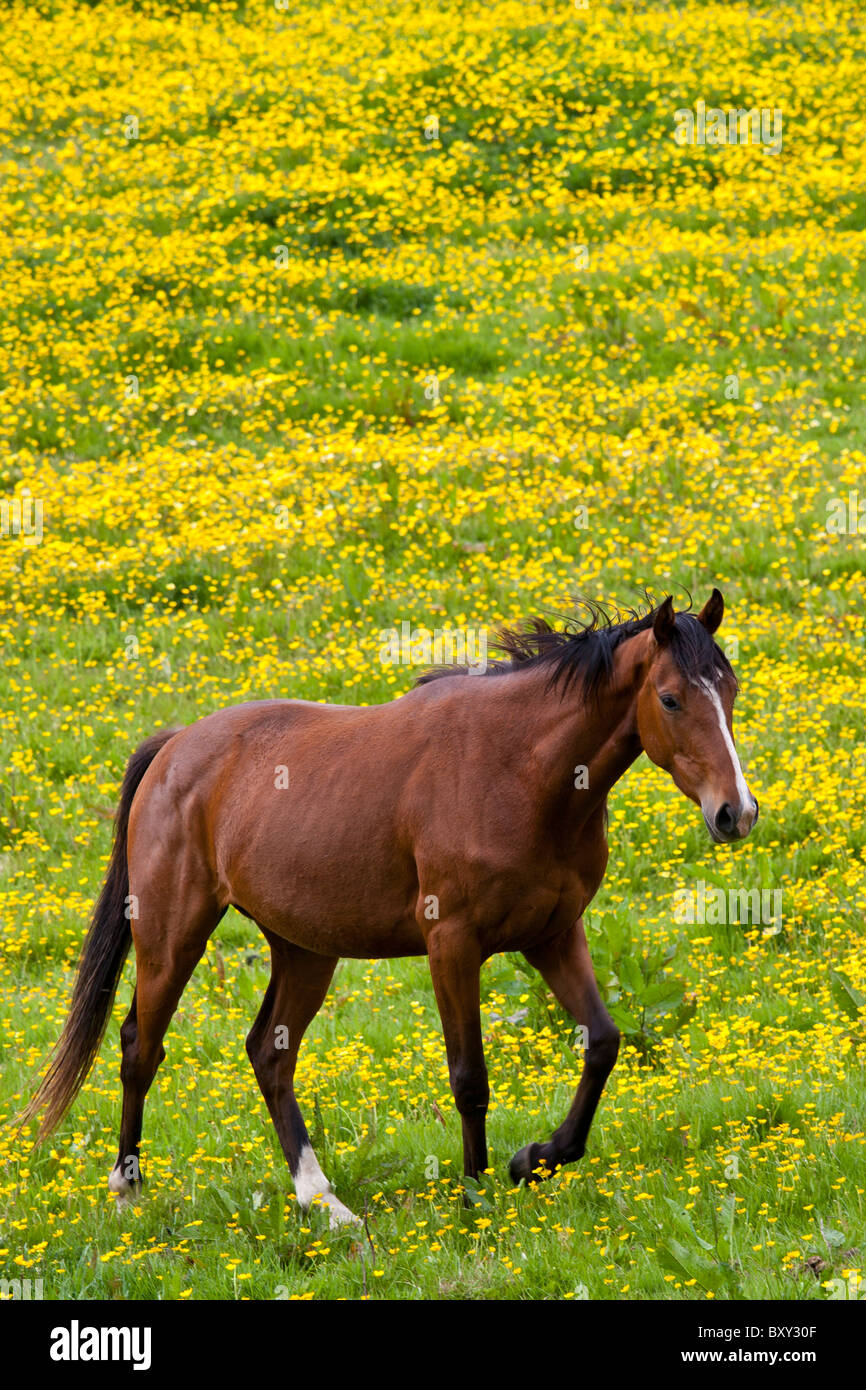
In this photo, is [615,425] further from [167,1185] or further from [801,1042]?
[167,1185]

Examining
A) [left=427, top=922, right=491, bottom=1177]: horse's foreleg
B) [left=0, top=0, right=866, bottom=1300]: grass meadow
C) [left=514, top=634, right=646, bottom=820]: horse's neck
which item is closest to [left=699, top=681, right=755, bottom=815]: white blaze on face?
[left=514, top=634, right=646, bottom=820]: horse's neck

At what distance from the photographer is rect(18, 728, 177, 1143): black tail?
7105 mm

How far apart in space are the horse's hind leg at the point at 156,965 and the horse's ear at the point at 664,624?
2.68 metres

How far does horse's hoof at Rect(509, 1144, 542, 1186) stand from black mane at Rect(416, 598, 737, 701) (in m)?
1.90

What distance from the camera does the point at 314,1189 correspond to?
21.4 feet

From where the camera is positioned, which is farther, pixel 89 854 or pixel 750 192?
pixel 750 192

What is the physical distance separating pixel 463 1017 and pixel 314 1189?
1.20 m

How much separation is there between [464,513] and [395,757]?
30.5 ft

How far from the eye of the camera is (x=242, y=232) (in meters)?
23.2

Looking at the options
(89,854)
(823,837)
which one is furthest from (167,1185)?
(823,837)

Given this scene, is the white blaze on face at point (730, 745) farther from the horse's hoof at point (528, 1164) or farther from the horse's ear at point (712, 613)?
the horse's hoof at point (528, 1164)

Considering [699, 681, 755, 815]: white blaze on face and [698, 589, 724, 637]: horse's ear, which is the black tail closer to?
[698, 589, 724, 637]: horse's ear

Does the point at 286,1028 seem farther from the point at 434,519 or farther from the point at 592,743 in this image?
the point at 434,519

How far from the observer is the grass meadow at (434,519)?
20.6 ft
